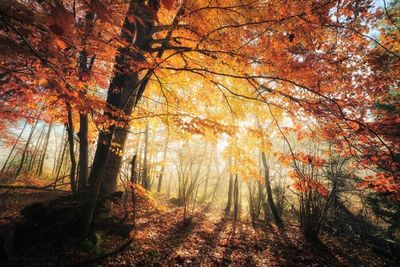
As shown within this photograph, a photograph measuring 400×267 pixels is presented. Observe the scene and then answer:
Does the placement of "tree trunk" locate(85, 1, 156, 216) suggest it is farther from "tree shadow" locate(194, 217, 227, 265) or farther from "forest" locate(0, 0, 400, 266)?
"tree shadow" locate(194, 217, 227, 265)

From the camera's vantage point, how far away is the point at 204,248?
615cm

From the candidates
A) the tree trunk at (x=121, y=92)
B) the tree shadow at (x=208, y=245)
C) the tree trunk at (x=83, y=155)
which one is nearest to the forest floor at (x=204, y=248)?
the tree shadow at (x=208, y=245)

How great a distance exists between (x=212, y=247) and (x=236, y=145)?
316 cm

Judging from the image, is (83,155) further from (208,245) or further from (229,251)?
(229,251)

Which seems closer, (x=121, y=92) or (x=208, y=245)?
(x=208, y=245)

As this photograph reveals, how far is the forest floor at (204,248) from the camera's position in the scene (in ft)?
14.9

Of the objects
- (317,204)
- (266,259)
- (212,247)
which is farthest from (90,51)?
(317,204)

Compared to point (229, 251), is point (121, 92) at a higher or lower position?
higher

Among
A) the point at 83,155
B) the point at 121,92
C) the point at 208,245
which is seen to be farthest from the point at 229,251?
the point at 121,92

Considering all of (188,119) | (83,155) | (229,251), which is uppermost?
(188,119)

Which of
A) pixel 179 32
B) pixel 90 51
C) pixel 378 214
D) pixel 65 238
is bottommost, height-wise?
pixel 65 238

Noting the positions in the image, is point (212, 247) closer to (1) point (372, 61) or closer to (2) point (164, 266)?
(2) point (164, 266)

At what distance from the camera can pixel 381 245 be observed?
7.84 m

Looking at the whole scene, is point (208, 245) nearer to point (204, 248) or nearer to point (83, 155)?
point (204, 248)
